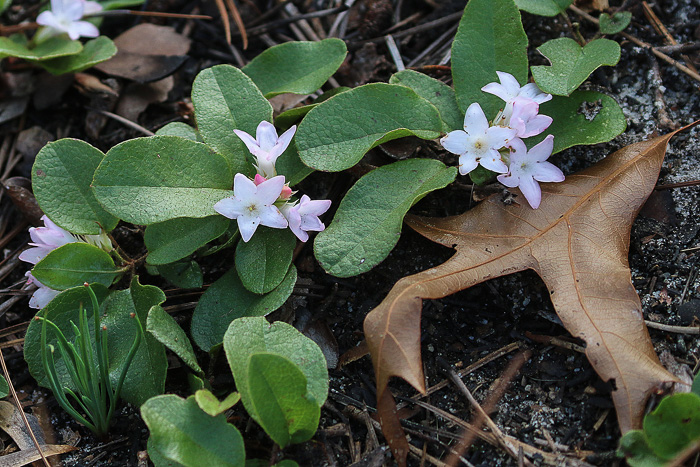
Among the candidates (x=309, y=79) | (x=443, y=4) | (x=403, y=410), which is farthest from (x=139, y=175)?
(x=443, y=4)

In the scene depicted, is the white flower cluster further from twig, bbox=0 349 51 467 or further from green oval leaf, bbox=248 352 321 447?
green oval leaf, bbox=248 352 321 447

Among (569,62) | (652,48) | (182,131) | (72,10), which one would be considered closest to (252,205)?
(182,131)

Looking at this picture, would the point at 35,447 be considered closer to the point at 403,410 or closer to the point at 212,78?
the point at 403,410

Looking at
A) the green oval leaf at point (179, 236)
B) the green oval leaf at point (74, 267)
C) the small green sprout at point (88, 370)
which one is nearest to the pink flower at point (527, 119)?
the green oval leaf at point (179, 236)

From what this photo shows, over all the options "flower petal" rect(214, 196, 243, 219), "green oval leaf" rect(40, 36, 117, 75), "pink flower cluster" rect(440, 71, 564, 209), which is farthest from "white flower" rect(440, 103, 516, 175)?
"green oval leaf" rect(40, 36, 117, 75)

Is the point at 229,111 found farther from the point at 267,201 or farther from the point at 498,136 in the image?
the point at 498,136

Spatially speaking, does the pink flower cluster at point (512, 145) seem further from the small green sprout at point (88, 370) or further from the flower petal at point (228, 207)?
the small green sprout at point (88, 370)

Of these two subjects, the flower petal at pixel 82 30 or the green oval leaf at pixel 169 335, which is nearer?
the green oval leaf at pixel 169 335
